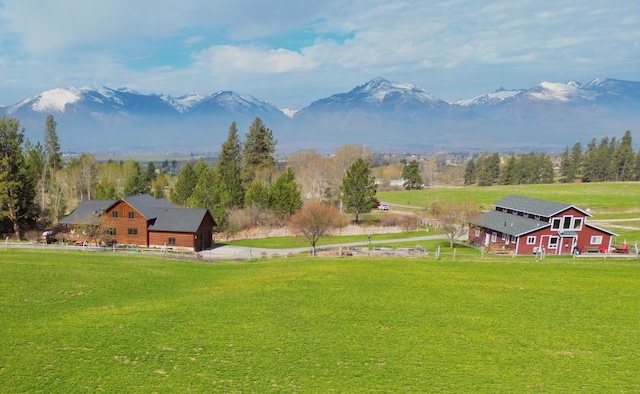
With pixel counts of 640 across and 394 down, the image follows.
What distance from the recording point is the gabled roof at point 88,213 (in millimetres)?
47312

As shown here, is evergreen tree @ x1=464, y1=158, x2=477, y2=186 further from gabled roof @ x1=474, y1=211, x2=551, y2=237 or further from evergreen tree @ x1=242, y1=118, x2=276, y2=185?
gabled roof @ x1=474, y1=211, x2=551, y2=237

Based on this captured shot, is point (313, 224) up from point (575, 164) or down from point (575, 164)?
down

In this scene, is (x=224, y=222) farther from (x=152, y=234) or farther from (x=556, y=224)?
(x=556, y=224)

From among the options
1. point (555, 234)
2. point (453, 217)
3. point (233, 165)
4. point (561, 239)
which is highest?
point (233, 165)

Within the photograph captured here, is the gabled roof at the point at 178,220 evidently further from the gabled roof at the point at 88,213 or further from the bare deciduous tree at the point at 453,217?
the bare deciduous tree at the point at 453,217

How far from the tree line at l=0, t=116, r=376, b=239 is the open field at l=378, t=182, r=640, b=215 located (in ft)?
65.1

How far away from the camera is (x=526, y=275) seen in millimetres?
25422

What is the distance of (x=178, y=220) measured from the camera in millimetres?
46875

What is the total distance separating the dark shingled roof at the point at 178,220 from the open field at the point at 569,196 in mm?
60040

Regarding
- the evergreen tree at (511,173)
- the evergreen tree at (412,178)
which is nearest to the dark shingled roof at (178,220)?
the evergreen tree at (412,178)

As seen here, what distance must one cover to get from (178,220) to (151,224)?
3897mm

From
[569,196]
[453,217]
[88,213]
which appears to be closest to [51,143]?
[88,213]

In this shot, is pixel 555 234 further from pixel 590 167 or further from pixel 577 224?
pixel 590 167

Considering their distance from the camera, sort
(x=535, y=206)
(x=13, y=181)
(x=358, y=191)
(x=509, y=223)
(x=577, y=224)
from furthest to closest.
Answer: (x=358, y=191), (x=13, y=181), (x=509, y=223), (x=535, y=206), (x=577, y=224)
